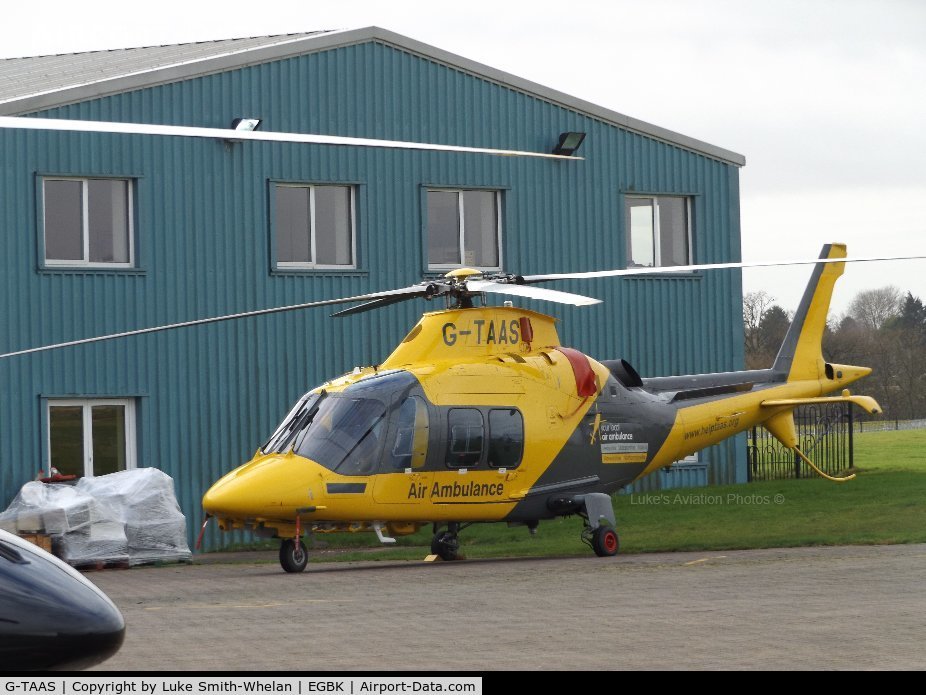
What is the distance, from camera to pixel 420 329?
17766mm

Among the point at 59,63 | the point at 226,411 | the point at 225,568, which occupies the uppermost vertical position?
the point at 59,63

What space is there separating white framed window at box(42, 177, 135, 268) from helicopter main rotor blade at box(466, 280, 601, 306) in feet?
23.1

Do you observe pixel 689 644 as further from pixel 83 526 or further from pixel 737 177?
pixel 737 177

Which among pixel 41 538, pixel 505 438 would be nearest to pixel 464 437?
pixel 505 438

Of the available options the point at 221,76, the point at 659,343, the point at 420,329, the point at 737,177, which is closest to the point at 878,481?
the point at 659,343

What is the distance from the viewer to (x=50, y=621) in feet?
19.4

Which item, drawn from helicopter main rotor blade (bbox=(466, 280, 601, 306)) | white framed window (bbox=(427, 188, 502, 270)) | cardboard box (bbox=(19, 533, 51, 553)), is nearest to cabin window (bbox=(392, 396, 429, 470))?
helicopter main rotor blade (bbox=(466, 280, 601, 306))

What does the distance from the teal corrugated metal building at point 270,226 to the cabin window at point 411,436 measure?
252 inches

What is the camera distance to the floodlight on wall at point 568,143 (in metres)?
25.1

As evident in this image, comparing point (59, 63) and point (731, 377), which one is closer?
point (731, 377)

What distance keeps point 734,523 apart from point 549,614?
9.84 meters

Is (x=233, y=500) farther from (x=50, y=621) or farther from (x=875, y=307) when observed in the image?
(x=875, y=307)

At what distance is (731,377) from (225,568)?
23.2 feet

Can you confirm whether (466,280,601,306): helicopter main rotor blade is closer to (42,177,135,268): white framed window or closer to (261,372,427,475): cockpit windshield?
(261,372,427,475): cockpit windshield
